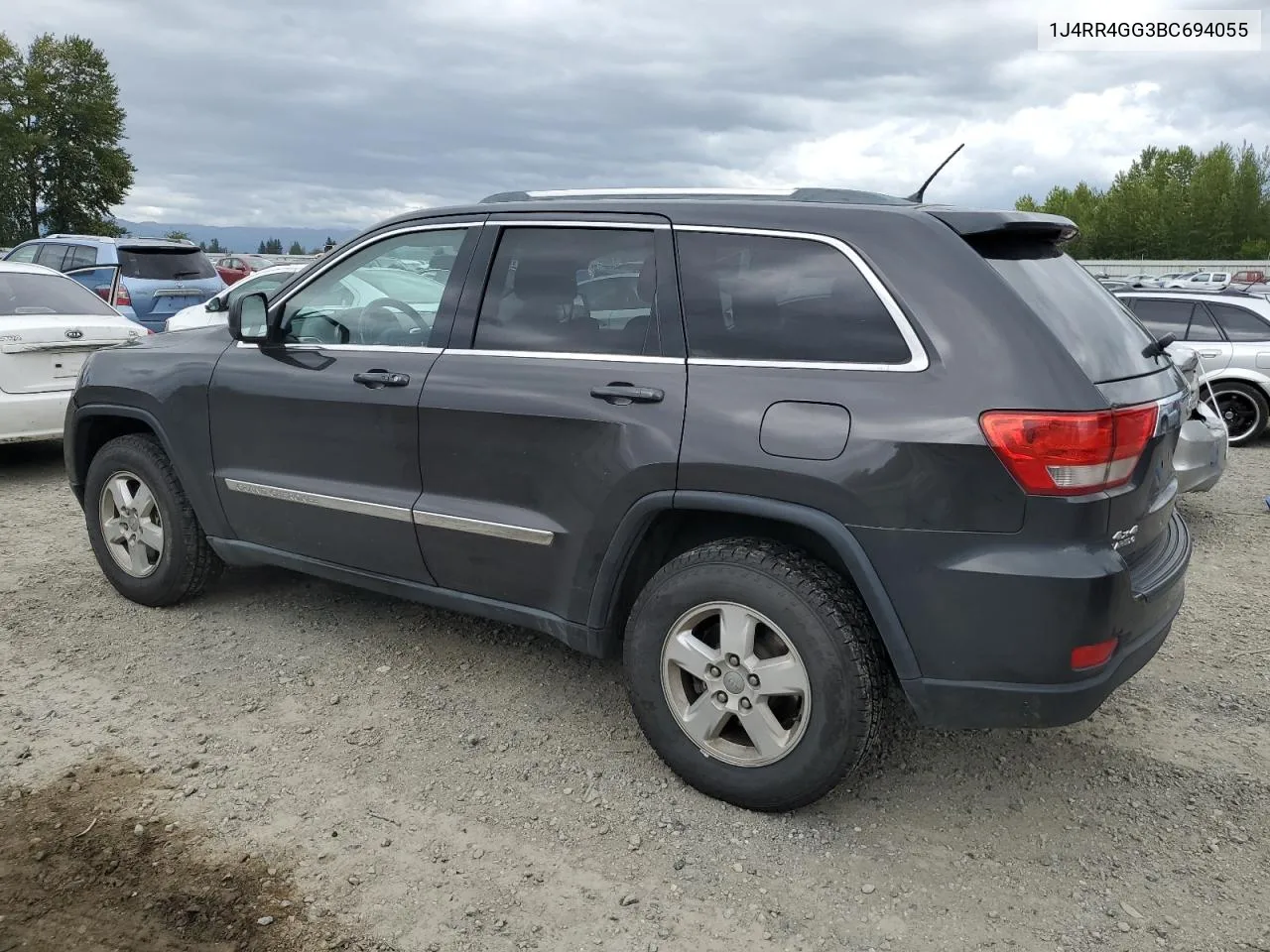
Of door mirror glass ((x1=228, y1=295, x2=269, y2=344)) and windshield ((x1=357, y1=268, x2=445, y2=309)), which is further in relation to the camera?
door mirror glass ((x1=228, y1=295, x2=269, y2=344))

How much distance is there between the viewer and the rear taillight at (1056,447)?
266 centimetres

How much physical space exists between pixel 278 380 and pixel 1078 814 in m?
3.27

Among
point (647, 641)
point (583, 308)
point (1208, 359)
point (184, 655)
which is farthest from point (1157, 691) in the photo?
point (1208, 359)

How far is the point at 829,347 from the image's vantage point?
298 centimetres

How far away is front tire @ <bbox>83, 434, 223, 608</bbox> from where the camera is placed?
15.1 feet

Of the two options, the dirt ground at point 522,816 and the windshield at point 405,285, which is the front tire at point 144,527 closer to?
the dirt ground at point 522,816

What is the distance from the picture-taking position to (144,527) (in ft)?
15.5

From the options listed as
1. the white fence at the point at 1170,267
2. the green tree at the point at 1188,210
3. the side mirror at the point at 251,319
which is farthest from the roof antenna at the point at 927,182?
the green tree at the point at 1188,210

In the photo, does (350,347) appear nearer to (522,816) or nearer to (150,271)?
(522,816)

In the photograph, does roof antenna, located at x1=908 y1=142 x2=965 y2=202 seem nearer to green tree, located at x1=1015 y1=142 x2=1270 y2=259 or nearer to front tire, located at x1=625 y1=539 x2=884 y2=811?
front tire, located at x1=625 y1=539 x2=884 y2=811

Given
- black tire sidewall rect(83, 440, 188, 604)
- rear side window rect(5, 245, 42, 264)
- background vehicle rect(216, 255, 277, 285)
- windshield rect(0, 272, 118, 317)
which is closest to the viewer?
black tire sidewall rect(83, 440, 188, 604)

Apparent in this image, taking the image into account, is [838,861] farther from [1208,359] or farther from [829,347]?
[1208,359]

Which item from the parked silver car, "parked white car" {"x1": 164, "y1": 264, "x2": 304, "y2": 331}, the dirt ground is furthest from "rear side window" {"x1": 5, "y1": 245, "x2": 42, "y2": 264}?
the parked silver car

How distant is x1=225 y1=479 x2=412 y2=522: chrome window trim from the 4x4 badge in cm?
231
